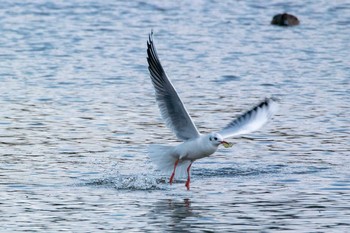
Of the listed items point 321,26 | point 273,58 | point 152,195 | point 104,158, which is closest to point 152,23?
point 321,26

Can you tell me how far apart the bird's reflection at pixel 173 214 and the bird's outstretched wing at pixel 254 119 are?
1.16 metres

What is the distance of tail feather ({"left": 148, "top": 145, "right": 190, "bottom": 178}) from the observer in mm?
13164

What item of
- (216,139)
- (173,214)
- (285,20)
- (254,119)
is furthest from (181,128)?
(285,20)

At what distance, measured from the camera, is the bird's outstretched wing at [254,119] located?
1319cm

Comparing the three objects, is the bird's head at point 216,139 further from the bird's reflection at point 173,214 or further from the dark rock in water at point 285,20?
the dark rock in water at point 285,20

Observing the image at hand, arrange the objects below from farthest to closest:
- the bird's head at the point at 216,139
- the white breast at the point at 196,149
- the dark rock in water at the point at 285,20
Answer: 1. the dark rock in water at the point at 285,20
2. the white breast at the point at 196,149
3. the bird's head at the point at 216,139

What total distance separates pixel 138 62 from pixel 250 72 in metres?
2.60

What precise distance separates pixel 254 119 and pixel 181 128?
85 centimetres

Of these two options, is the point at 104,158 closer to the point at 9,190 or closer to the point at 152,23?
the point at 9,190

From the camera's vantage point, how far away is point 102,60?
2459cm

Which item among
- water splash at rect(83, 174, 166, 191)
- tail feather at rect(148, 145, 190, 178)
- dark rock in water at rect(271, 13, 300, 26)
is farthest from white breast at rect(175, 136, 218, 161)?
dark rock in water at rect(271, 13, 300, 26)

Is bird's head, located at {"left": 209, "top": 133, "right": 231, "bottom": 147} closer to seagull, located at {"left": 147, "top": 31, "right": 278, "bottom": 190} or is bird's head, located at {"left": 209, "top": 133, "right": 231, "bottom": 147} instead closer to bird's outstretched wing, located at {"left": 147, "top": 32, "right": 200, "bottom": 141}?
seagull, located at {"left": 147, "top": 31, "right": 278, "bottom": 190}

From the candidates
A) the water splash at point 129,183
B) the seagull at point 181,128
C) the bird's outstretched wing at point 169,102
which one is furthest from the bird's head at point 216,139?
the water splash at point 129,183

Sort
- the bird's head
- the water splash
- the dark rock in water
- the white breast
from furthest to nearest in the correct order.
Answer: the dark rock in water → the water splash → the white breast → the bird's head
